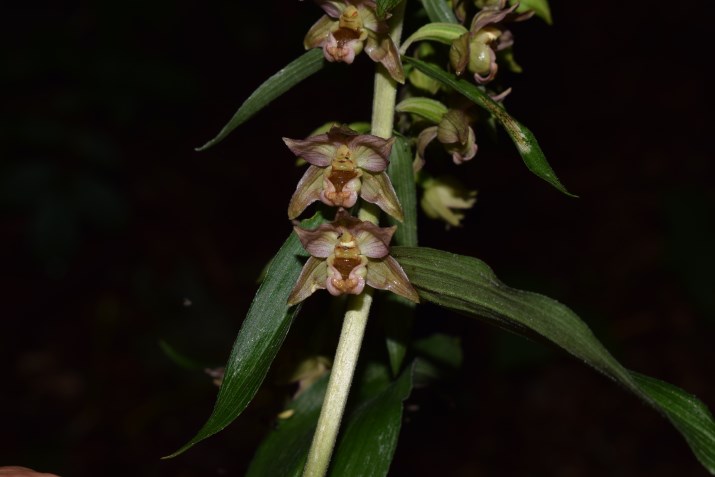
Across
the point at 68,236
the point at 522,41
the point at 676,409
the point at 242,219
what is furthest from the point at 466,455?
the point at 676,409

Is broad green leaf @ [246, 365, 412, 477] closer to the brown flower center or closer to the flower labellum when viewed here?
the flower labellum

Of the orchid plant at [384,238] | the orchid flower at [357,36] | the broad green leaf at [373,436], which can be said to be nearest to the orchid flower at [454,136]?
the orchid plant at [384,238]

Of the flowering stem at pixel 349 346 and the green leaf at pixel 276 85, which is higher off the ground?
the green leaf at pixel 276 85

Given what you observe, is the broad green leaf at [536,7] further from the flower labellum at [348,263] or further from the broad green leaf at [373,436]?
the broad green leaf at [373,436]

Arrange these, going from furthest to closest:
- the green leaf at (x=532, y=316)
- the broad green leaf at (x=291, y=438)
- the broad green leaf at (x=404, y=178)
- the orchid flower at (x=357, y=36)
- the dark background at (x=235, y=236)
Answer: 1. the dark background at (x=235, y=236)
2. the broad green leaf at (x=291, y=438)
3. the broad green leaf at (x=404, y=178)
4. the orchid flower at (x=357, y=36)
5. the green leaf at (x=532, y=316)

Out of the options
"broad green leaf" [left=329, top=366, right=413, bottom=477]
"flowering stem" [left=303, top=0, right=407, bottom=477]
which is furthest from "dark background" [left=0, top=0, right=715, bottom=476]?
"flowering stem" [left=303, top=0, right=407, bottom=477]

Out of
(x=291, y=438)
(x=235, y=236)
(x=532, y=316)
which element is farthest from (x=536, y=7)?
(x=235, y=236)

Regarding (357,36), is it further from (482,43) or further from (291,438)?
(291,438)
